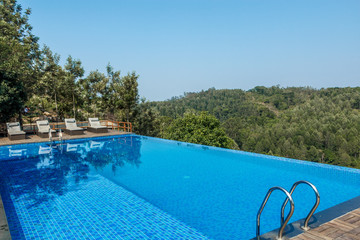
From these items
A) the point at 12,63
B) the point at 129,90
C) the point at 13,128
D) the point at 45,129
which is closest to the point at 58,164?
the point at 45,129

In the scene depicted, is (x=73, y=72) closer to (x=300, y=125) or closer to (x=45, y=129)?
(x=45, y=129)

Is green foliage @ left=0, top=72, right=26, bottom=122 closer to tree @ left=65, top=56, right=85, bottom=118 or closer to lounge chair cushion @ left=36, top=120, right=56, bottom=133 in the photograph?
lounge chair cushion @ left=36, top=120, right=56, bottom=133

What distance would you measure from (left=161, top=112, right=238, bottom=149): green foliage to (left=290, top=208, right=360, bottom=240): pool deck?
450 inches

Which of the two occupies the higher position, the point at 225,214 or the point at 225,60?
the point at 225,60

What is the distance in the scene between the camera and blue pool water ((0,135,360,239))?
443 centimetres

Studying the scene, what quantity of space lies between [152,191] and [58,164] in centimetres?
431

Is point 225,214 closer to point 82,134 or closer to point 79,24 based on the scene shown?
point 82,134

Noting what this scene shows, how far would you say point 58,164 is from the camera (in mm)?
8844

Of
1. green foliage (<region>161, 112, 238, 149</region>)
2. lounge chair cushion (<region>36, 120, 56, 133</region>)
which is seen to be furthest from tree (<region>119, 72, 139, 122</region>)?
lounge chair cushion (<region>36, 120, 56, 133</region>)

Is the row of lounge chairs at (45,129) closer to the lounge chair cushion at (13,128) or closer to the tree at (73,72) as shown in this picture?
the lounge chair cushion at (13,128)

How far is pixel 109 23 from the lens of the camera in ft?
69.6

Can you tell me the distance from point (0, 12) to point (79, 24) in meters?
5.11

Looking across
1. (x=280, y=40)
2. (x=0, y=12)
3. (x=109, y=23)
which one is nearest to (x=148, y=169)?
(x=0, y=12)

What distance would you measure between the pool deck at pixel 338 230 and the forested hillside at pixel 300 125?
1280 inches
